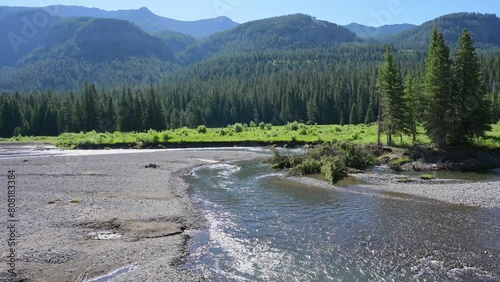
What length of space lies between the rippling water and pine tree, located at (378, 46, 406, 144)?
29.8 meters

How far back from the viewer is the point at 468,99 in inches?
1983

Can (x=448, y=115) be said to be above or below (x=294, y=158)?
above

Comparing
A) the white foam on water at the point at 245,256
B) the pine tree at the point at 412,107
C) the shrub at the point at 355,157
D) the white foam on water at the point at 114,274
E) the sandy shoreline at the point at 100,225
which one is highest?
the pine tree at the point at 412,107

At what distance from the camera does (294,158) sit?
155ft

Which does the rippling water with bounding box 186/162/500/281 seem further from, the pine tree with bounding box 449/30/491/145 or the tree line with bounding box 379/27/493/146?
the pine tree with bounding box 449/30/491/145

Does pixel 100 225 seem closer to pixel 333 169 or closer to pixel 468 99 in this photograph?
pixel 333 169

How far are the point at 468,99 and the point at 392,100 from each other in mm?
10510

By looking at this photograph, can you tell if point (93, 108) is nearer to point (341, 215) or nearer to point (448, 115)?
point (448, 115)

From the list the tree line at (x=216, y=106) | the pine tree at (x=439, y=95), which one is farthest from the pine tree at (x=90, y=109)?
the pine tree at (x=439, y=95)

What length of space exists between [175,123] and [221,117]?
1059 inches

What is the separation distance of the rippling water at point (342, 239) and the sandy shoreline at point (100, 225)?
5.71 ft

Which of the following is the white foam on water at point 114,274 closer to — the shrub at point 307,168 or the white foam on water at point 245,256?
the white foam on water at point 245,256

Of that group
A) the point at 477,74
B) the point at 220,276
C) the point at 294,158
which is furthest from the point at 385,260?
the point at 477,74

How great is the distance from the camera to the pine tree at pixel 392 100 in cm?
5841
